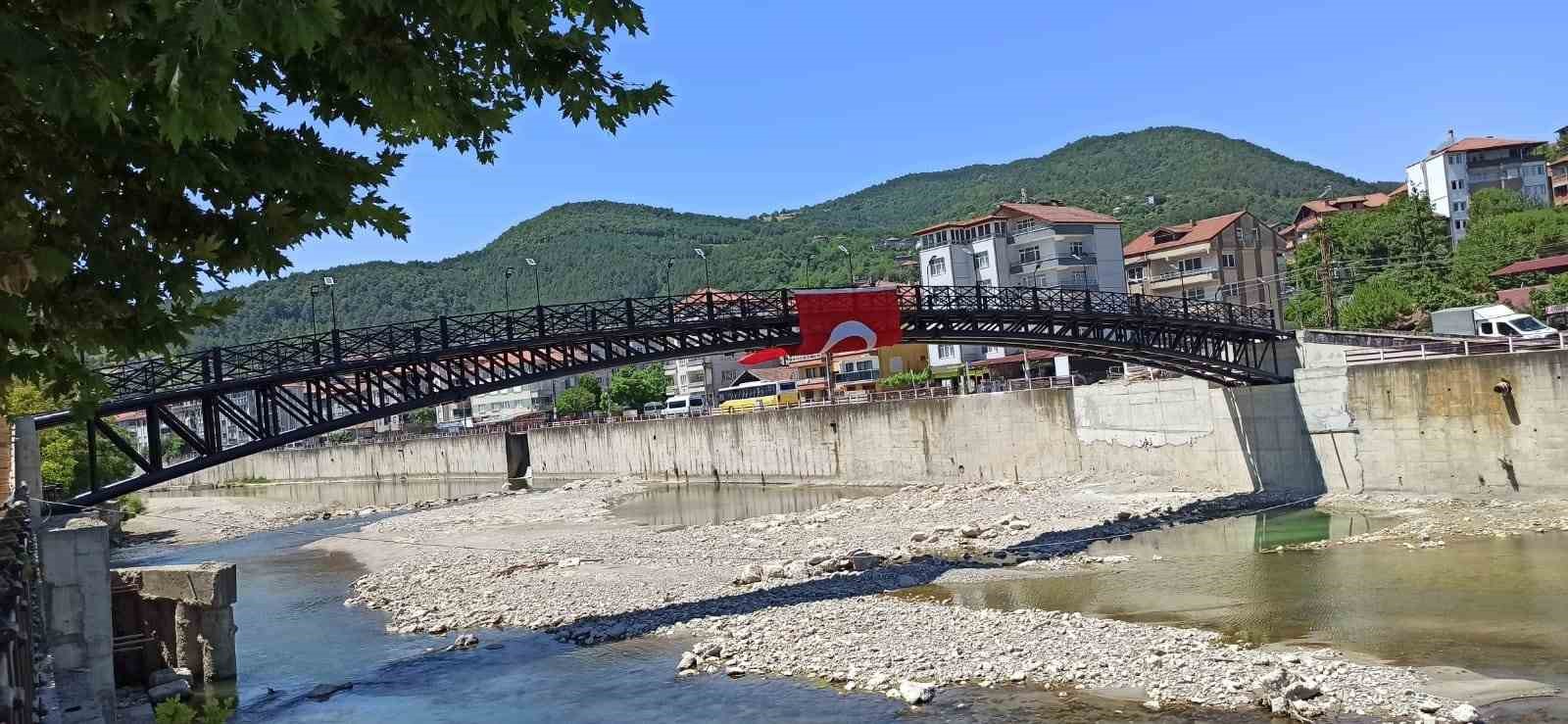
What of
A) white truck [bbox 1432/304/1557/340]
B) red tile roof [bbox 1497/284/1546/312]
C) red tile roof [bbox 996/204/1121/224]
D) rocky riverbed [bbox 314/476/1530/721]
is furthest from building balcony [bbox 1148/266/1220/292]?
rocky riverbed [bbox 314/476/1530/721]

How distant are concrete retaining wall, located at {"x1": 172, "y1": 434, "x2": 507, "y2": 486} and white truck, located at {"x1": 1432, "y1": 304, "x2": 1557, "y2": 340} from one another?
70.5 metres

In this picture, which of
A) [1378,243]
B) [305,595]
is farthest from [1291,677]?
[1378,243]

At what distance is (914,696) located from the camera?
18234mm

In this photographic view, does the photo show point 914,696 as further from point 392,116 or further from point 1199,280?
point 1199,280

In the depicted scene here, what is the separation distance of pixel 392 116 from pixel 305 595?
34.7 meters

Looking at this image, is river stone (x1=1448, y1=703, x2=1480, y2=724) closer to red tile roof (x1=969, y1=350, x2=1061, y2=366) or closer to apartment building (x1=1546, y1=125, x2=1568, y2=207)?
red tile roof (x1=969, y1=350, x2=1061, y2=366)

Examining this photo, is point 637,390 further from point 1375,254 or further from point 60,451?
point 1375,254

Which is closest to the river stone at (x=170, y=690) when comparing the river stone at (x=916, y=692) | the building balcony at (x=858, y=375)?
the river stone at (x=916, y=692)

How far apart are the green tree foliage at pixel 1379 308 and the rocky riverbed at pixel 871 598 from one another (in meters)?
28.6

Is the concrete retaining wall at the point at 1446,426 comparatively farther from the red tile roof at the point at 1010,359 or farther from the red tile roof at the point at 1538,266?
the red tile roof at the point at 1010,359

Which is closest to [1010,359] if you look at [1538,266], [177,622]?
[1538,266]

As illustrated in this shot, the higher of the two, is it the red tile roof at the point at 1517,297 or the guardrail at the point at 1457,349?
the red tile roof at the point at 1517,297

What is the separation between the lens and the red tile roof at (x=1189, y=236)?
82.6m

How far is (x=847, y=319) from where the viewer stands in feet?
124
